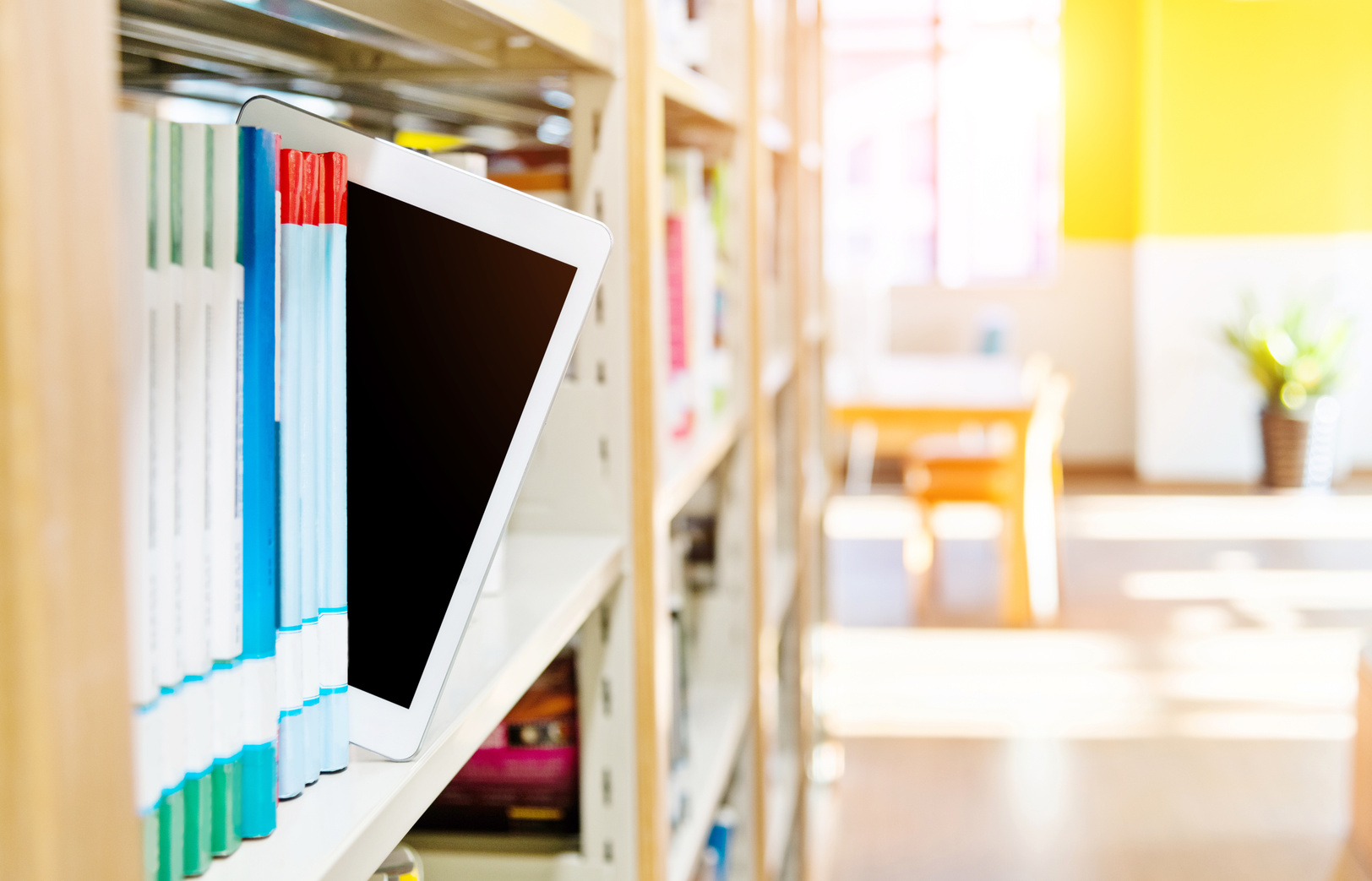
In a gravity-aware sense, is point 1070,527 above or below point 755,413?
below

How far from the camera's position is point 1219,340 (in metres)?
7.30

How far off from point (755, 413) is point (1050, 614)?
3.31 m

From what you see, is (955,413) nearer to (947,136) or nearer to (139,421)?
(947,136)

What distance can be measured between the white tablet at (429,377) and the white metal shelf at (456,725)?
0.02m

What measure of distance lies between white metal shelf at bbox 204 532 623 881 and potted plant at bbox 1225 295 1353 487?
21.7 feet

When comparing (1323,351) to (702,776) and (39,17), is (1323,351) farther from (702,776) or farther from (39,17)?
(39,17)

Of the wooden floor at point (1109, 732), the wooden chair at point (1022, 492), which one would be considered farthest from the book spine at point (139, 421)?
the wooden chair at point (1022, 492)

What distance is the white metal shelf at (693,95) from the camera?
1092mm

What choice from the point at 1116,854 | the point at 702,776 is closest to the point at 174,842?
the point at 702,776

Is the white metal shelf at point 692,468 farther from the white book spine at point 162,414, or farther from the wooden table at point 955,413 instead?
the wooden table at point 955,413

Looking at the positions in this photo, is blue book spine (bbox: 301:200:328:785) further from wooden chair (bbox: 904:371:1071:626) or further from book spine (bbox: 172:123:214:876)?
wooden chair (bbox: 904:371:1071:626)

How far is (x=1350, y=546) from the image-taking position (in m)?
5.76

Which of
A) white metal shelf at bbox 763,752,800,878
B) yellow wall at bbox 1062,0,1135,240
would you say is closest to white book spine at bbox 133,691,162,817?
white metal shelf at bbox 763,752,800,878

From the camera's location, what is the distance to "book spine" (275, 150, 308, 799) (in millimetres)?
523
